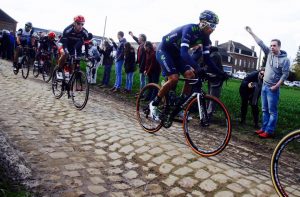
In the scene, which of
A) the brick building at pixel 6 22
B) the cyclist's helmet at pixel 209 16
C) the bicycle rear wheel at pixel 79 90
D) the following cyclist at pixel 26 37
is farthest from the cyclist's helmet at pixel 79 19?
the brick building at pixel 6 22

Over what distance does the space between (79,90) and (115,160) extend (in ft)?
13.2

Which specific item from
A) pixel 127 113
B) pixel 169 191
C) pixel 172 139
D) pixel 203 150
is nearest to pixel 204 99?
pixel 203 150

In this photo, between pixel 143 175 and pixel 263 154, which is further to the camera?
pixel 263 154

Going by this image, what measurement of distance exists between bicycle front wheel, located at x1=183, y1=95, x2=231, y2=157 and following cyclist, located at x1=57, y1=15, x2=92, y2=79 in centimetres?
468

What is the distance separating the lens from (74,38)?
9.27 metres

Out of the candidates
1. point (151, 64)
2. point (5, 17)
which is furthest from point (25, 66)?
point (5, 17)

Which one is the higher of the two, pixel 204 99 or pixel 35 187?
pixel 204 99

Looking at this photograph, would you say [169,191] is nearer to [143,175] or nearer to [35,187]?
[143,175]

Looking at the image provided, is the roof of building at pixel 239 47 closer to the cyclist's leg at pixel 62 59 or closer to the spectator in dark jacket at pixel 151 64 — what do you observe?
the spectator in dark jacket at pixel 151 64

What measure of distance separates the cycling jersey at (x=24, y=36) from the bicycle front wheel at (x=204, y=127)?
1254 cm

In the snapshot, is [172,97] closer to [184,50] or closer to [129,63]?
[184,50]

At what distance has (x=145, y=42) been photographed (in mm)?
12195

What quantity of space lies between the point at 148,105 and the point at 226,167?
2471 millimetres

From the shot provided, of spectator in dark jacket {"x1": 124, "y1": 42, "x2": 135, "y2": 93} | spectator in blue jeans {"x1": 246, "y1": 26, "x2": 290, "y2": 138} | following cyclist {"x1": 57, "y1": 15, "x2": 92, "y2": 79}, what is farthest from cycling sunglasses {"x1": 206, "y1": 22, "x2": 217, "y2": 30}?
spectator in dark jacket {"x1": 124, "y1": 42, "x2": 135, "y2": 93}
